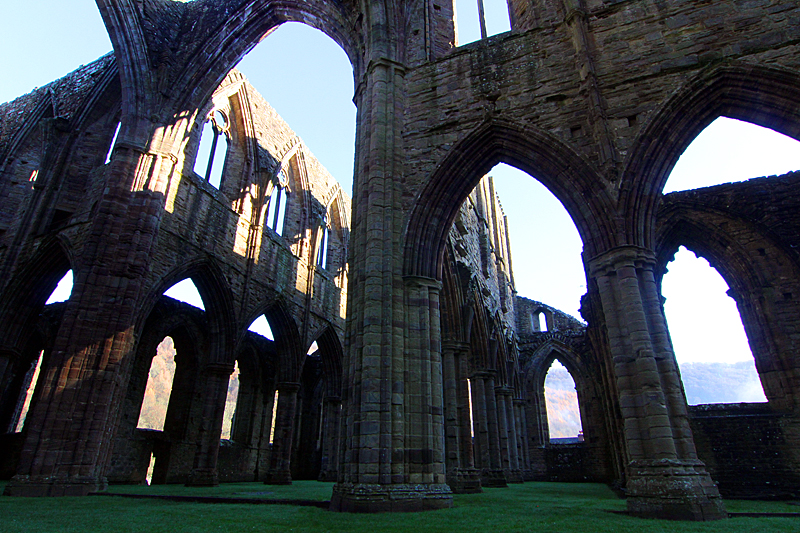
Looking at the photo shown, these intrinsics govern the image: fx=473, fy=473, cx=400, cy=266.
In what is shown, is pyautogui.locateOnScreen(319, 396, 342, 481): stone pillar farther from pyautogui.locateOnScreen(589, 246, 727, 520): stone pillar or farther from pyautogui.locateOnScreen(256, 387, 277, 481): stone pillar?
pyautogui.locateOnScreen(589, 246, 727, 520): stone pillar

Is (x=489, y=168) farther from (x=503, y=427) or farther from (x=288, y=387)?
(x=288, y=387)

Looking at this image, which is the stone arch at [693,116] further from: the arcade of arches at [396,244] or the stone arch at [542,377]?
the stone arch at [542,377]

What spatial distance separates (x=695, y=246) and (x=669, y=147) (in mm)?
6294

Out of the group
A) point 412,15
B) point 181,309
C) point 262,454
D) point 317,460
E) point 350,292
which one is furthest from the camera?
point 317,460

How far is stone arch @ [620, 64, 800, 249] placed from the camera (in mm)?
7184

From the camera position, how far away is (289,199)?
18.8m

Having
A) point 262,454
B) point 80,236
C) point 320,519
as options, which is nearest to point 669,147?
point 320,519

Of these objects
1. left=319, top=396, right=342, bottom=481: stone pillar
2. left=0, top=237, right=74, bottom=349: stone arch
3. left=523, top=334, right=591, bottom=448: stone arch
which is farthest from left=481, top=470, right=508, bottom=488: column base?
left=0, top=237, right=74, bottom=349: stone arch

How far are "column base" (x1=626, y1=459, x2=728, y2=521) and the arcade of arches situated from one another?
1.1 inches

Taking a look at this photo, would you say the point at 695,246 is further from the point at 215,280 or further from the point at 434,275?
the point at 215,280

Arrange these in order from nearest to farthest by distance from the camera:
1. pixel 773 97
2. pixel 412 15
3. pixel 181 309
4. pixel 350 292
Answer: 1. pixel 773 97
2. pixel 350 292
3. pixel 412 15
4. pixel 181 309

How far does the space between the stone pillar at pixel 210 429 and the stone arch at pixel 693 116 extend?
1065 cm

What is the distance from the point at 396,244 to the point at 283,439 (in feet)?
33.8

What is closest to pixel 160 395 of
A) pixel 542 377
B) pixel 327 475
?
pixel 327 475
